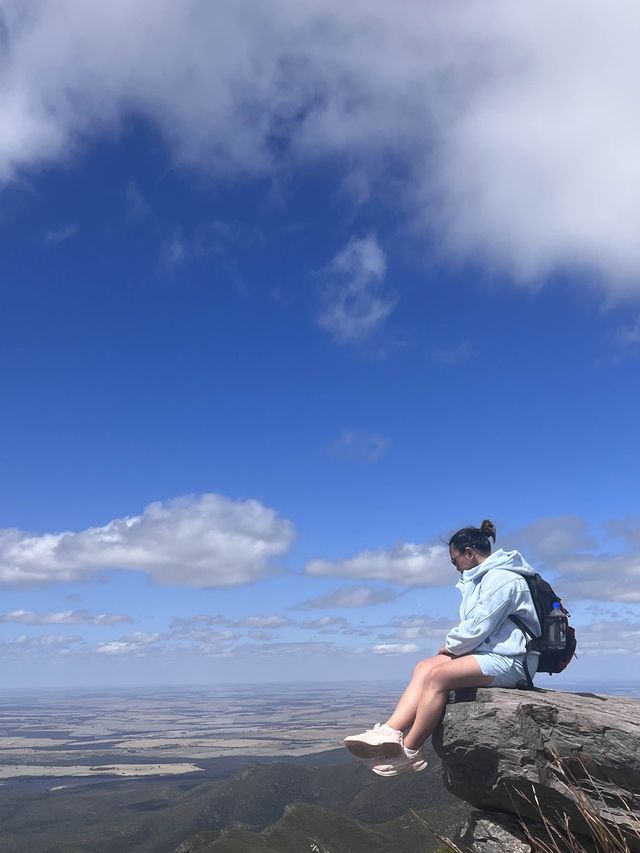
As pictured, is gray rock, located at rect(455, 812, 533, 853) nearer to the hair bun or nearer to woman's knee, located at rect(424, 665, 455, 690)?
woman's knee, located at rect(424, 665, 455, 690)

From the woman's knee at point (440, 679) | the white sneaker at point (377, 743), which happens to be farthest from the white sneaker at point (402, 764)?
the woman's knee at point (440, 679)

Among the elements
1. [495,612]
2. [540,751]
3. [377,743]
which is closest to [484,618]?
[495,612]

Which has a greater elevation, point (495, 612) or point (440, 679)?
point (495, 612)

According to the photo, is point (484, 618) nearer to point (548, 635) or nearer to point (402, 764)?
point (548, 635)

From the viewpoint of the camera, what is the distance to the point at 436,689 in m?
8.23

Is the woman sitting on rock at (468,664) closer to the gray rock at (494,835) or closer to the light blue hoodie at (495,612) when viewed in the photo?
the light blue hoodie at (495,612)

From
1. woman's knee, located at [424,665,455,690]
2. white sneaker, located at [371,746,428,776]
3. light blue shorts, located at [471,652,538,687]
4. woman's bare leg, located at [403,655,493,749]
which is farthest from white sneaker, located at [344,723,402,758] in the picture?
light blue shorts, located at [471,652,538,687]

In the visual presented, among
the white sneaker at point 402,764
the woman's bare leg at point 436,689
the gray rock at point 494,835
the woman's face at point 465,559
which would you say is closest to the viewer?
the white sneaker at point 402,764

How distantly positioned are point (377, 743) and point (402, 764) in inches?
23.4

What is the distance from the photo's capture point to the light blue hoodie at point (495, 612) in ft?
27.0

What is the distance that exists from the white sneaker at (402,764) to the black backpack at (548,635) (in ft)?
5.95

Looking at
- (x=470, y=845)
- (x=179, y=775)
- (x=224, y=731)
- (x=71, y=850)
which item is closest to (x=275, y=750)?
(x=179, y=775)

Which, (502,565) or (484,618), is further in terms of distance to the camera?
(502,565)

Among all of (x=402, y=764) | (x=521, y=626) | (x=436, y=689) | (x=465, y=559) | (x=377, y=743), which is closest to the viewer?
(x=377, y=743)
